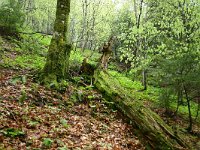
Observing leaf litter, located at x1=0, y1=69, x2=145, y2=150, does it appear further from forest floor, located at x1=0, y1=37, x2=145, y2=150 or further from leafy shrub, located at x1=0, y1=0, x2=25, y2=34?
leafy shrub, located at x1=0, y1=0, x2=25, y2=34

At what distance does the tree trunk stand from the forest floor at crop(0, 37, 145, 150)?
2.38ft

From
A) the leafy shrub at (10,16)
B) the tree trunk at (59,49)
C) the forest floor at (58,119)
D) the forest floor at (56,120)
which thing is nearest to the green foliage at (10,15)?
the leafy shrub at (10,16)

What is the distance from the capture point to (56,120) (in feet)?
26.3

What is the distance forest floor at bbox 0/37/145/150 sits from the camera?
21.4ft

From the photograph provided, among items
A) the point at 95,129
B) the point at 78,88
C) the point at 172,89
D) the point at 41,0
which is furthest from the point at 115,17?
the point at 95,129

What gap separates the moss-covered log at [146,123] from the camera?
337 inches

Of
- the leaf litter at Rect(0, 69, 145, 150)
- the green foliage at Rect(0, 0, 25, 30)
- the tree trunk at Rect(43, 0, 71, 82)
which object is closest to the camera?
the leaf litter at Rect(0, 69, 145, 150)

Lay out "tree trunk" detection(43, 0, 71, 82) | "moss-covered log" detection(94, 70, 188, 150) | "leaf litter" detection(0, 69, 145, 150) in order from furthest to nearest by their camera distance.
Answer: "tree trunk" detection(43, 0, 71, 82), "moss-covered log" detection(94, 70, 188, 150), "leaf litter" detection(0, 69, 145, 150)

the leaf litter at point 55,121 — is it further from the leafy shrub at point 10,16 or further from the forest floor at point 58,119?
the leafy shrub at point 10,16

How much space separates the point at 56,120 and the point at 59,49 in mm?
3600

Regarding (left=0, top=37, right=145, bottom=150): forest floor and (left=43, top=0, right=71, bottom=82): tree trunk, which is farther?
(left=43, top=0, right=71, bottom=82): tree trunk

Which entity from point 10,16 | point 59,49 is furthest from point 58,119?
point 10,16

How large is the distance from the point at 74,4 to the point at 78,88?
140ft

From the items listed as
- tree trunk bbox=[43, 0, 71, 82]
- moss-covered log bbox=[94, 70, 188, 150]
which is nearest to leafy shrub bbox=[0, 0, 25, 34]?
tree trunk bbox=[43, 0, 71, 82]
